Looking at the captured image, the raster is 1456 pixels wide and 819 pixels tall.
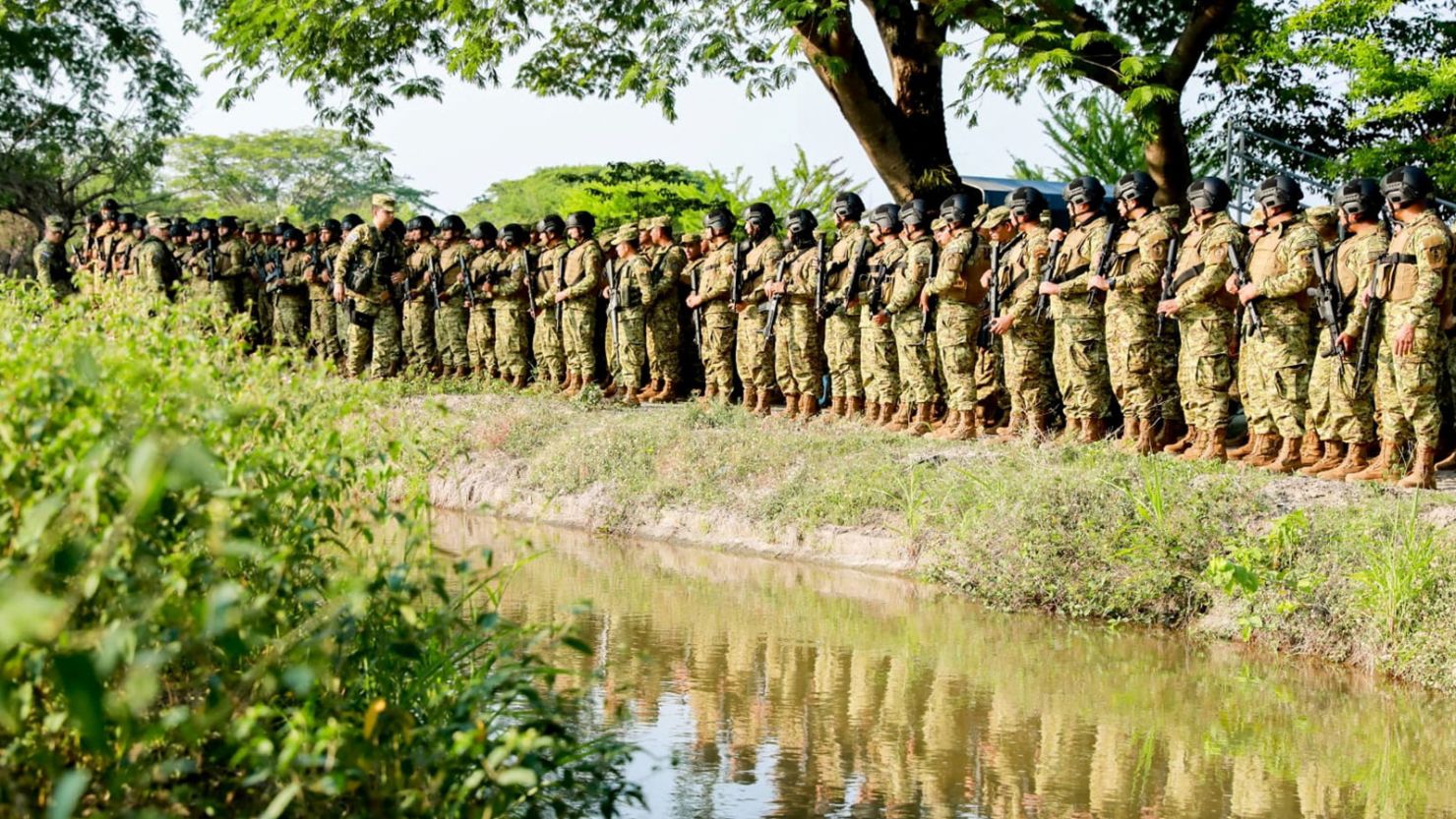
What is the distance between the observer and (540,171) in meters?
41.1

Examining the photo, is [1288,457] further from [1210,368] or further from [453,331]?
[453,331]

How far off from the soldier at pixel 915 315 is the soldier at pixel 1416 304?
3398 mm

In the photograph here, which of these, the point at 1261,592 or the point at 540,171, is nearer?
the point at 1261,592

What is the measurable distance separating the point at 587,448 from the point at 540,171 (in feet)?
99.2

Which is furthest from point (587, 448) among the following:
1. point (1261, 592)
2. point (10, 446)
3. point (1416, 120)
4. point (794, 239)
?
point (1416, 120)

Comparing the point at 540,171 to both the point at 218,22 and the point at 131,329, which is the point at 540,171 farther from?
the point at 131,329

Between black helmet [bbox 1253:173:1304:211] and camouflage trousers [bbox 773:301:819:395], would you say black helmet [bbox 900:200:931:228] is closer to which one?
camouflage trousers [bbox 773:301:819:395]

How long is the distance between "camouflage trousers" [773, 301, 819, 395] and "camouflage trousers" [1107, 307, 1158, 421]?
3052 millimetres

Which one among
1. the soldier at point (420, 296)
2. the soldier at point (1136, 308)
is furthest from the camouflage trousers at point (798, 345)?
the soldier at point (420, 296)

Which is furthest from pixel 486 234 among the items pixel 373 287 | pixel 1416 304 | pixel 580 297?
Answer: pixel 1416 304

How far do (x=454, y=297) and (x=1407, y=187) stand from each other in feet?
30.8

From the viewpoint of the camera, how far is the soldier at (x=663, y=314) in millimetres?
14023

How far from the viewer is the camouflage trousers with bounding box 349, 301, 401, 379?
1625 cm

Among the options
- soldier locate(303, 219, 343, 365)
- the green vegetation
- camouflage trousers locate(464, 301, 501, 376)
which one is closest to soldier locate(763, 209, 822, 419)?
camouflage trousers locate(464, 301, 501, 376)
